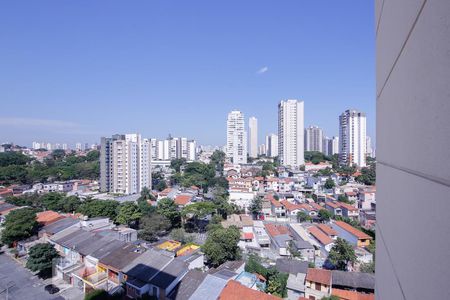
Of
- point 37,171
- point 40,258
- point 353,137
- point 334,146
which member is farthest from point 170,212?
point 334,146

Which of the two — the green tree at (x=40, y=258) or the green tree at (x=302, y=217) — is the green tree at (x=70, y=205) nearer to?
the green tree at (x=40, y=258)

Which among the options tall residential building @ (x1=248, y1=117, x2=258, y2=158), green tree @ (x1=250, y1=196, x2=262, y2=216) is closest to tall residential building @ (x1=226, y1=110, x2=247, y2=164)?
tall residential building @ (x1=248, y1=117, x2=258, y2=158)

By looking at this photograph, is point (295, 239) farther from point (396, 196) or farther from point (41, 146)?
point (41, 146)

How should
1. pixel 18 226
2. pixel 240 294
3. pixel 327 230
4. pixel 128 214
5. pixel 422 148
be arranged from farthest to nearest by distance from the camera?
pixel 128 214
pixel 327 230
pixel 18 226
pixel 240 294
pixel 422 148

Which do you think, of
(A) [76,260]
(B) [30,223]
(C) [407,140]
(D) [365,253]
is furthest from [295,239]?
(C) [407,140]

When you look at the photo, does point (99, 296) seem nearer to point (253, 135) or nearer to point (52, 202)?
point (52, 202)

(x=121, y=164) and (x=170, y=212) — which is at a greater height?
(x=121, y=164)
